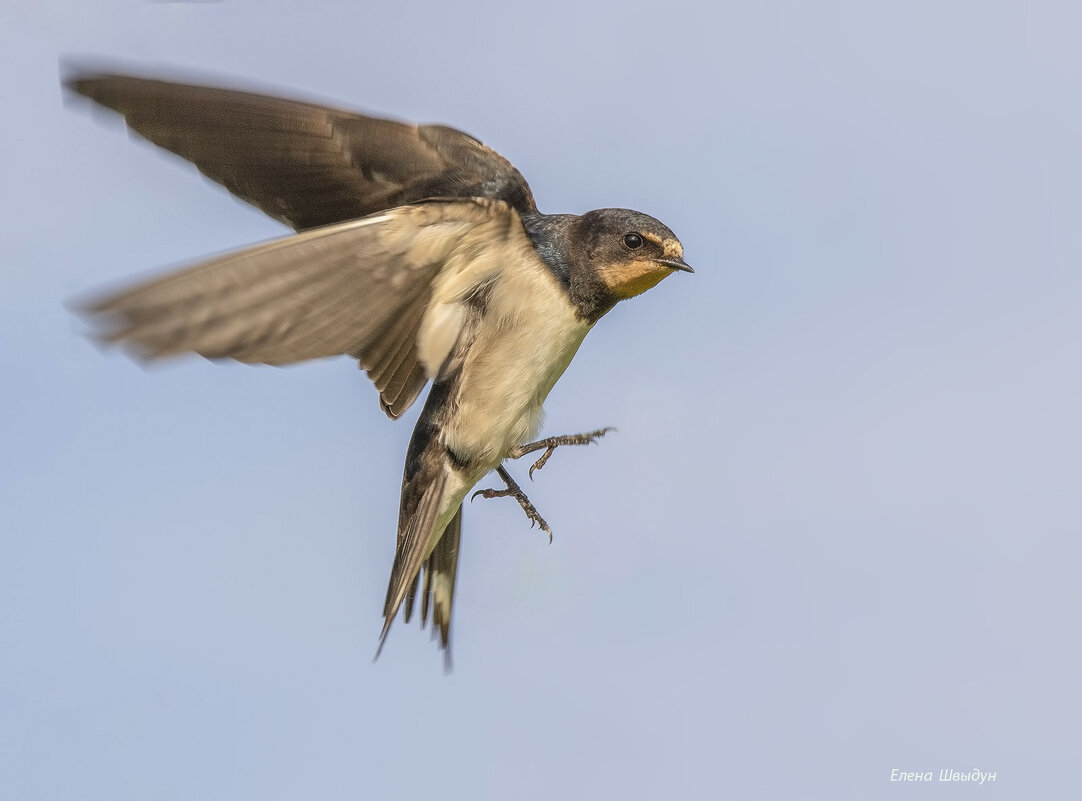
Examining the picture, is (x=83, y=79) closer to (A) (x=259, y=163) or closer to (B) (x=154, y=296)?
(A) (x=259, y=163)

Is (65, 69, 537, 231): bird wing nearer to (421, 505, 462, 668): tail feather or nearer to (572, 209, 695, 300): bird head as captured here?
(572, 209, 695, 300): bird head

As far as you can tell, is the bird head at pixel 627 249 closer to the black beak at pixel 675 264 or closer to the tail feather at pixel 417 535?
the black beak at pixel 675 264

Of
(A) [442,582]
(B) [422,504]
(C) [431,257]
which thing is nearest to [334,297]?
(C) [431,257]

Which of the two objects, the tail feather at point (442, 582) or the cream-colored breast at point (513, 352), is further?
the tail feather at point (442, 582)

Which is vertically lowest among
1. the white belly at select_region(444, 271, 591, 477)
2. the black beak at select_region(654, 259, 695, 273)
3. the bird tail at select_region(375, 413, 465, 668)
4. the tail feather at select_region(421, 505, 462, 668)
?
the tail feather at select_region(421, 505, 462, 668)

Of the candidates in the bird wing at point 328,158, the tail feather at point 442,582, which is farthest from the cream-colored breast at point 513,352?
the tail feather at point 442,582

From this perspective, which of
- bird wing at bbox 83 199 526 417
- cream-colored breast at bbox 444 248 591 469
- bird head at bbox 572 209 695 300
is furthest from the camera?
bird head at bbox 572 209 695 300

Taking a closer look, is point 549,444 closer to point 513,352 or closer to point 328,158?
point 513,352

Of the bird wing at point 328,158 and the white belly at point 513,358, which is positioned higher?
the bird wing at point 328,158

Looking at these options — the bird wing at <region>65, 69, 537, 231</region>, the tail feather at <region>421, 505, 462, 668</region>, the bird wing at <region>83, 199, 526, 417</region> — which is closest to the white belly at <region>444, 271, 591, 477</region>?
the bird wing at <region>83, 199, 526, 417</region>
